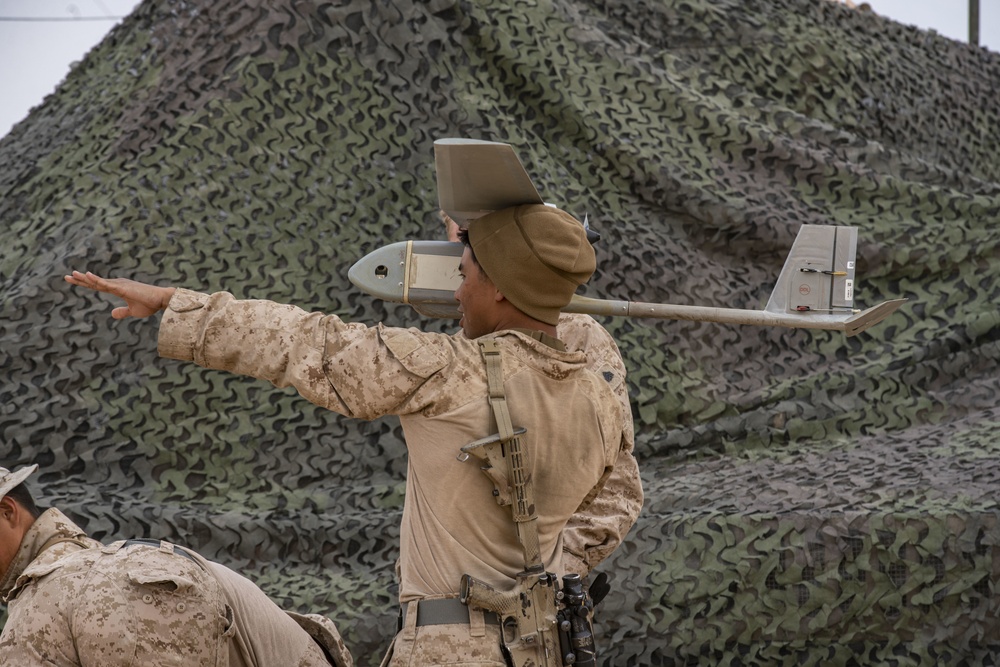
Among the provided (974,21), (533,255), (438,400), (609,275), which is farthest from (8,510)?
(974,21)

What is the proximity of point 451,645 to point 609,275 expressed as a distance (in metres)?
2.48

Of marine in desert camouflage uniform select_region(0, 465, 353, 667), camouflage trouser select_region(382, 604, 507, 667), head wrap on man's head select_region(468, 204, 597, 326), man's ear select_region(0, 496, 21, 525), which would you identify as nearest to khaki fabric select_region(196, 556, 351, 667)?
marine in desert camouflage uniform select_region(0, 465, 353, 667)

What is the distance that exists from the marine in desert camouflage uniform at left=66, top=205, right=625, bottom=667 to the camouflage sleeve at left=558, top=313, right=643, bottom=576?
49 centimetres

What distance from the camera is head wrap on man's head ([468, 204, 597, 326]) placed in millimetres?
1627

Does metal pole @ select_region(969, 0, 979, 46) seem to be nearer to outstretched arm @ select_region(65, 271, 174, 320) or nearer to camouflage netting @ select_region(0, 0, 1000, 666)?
camouflage netting @ select_region(0, 0, 1000, 666)

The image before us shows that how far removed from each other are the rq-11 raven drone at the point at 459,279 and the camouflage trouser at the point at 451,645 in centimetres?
64

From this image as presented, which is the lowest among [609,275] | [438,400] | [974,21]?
[609,275]

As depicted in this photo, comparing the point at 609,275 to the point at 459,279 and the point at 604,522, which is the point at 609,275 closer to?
the point at 604,522

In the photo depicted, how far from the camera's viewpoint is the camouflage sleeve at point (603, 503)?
2223mm

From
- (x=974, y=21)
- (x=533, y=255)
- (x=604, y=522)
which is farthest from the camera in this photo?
(x=974, y=21)

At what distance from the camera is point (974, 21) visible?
253 inches

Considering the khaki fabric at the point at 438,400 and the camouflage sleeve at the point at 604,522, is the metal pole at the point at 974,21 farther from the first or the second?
the khaki fabric at the point at 438,400

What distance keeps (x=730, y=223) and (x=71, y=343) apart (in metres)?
2.38

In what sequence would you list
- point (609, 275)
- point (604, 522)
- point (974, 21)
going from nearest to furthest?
point (604, 522) < point (609, 275) < point (974, 21)
